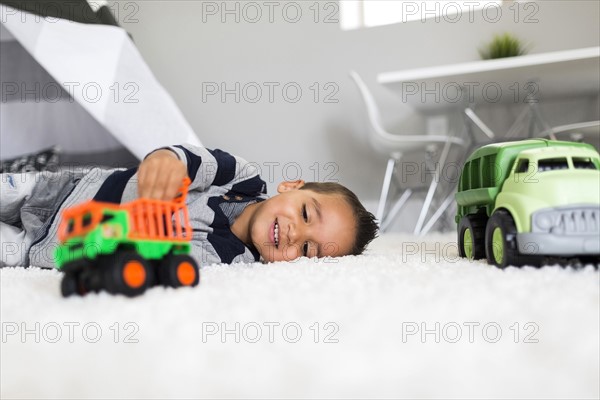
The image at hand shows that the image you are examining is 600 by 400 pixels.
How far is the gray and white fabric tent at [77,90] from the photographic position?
145 centimetres

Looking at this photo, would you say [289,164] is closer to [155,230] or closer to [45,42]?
[45,42]

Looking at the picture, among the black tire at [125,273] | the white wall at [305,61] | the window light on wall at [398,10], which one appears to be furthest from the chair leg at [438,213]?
the black tire at [125,273]

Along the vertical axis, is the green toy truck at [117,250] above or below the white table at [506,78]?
below

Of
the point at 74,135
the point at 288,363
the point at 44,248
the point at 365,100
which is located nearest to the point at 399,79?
the point at 365,100

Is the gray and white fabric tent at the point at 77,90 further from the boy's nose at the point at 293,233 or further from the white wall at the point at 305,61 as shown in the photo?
the white wall at the point at 305,61

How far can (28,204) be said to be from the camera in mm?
1113

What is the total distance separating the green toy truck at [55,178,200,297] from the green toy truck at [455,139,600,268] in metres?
0.40

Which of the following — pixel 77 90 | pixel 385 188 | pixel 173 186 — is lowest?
pixel 385 188

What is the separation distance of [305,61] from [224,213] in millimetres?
1920

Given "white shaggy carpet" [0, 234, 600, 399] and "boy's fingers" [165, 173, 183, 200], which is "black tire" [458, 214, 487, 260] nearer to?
"white shaggy carpet" [0, 234, 600, 399]

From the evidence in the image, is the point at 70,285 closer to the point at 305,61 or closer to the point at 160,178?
the point at 160,178

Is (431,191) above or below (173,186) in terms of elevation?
below

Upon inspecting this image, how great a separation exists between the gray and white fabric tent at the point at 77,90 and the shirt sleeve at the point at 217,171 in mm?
468

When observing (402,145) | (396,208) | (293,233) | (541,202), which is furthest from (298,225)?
(396,208)
